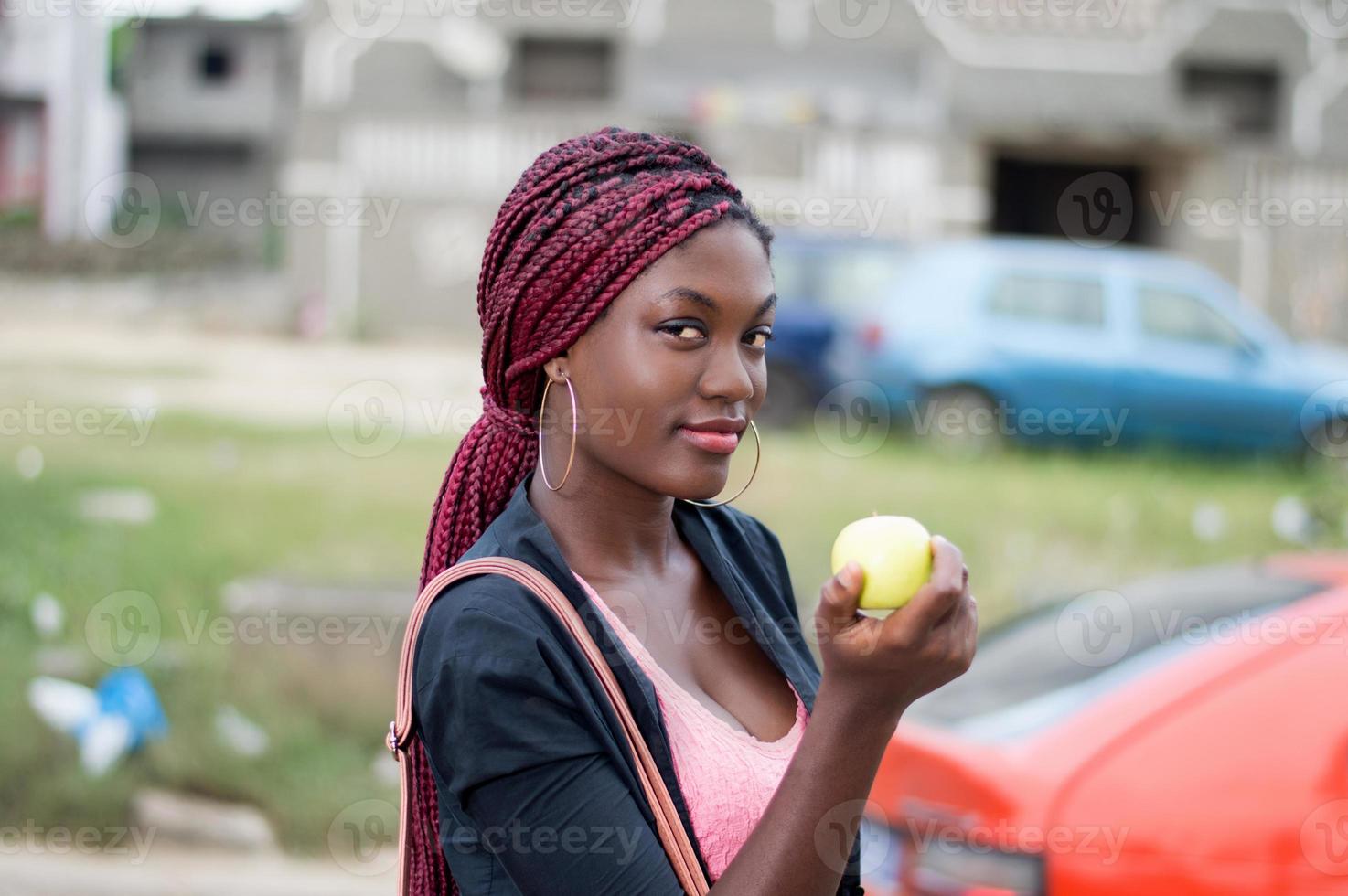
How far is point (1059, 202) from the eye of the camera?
23031 millimetres

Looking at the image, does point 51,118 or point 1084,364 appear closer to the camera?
point 1084,364

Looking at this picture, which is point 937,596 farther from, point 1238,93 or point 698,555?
point 1238,93

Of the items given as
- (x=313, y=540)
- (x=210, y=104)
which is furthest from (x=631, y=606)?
(x=210, y=104)

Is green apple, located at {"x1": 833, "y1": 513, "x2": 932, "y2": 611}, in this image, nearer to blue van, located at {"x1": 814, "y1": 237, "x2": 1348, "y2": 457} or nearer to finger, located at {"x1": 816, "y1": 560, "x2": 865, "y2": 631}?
finger, located at {"x1": 816, "y1": 560, "x2": 865, "y2": 631}

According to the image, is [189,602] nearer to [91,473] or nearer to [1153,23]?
[91,473]

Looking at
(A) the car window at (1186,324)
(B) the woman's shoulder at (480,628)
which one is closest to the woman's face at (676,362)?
(B) the woman's shoulder at (480,628)

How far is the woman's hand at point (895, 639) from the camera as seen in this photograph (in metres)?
1.47

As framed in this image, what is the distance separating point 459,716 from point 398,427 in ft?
31.7

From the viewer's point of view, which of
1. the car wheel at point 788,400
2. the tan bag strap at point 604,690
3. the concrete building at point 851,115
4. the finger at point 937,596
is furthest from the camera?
the concrete building at point 851,115

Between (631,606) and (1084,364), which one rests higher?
(631,606)

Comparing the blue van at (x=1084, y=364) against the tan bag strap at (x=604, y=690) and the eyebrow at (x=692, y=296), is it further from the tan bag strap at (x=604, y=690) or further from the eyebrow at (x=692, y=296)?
the tan bag strap at (x=604, y=690)

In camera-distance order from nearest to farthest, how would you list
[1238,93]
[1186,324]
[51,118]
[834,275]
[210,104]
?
[1186,324]
[834,275]
[51,118]
[1238,93]
[210,104]

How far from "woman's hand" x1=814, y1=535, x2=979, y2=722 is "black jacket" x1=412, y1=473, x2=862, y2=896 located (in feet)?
0.85

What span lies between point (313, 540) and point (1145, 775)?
5.26m
